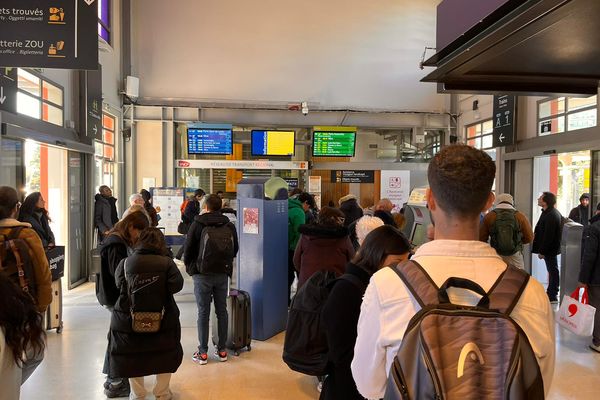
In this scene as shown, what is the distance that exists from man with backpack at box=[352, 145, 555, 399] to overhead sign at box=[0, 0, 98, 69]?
4.07 m

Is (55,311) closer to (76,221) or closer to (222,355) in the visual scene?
(222,355)

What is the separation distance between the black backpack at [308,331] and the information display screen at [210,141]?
769 cm

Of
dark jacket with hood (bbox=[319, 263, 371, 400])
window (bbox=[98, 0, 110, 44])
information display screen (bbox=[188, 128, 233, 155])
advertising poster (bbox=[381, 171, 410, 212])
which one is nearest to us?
dark jacket with hood (bbox=[319, 263, 371, 400])

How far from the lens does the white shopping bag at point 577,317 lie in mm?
3996

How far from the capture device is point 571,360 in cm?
435

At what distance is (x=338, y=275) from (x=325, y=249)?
122cm

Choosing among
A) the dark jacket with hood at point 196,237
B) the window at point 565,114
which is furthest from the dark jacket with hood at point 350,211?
the window at point 565,114

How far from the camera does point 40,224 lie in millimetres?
5148

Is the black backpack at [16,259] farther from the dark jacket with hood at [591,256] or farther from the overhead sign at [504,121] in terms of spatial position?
the overhead sign at [504,121]

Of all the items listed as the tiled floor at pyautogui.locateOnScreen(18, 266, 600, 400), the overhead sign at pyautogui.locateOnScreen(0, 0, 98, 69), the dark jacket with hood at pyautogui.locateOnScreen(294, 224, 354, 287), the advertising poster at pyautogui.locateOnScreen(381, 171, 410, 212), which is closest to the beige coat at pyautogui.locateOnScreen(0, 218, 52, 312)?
the tiled floor at pyautogui.locateOnScreen(18, 266, 600, 400)

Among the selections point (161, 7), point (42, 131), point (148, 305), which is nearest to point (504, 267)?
point (148, 305)

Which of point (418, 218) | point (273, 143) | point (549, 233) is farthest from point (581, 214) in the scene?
point (273, 143)

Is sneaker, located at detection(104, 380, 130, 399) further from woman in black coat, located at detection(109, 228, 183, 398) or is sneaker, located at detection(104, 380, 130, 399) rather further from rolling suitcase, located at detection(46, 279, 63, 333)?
rolling suitcase, located at detection(46, 279, 63, 333)

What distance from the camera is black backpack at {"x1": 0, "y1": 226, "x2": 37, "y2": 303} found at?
274cm
